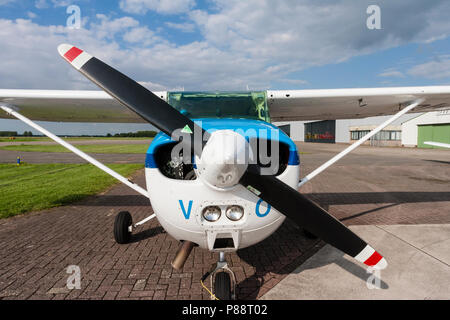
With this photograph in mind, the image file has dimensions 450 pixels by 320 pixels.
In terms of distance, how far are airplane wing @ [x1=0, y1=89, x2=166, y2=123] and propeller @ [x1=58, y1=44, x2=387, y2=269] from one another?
1.23 metres

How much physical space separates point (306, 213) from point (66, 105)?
13.8 feet

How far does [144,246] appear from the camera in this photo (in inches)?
154

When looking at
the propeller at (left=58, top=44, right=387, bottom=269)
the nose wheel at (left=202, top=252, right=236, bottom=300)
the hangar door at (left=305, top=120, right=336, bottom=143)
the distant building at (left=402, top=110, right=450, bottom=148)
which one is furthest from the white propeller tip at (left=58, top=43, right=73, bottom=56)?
the hangar door at (left=305, top=120, right=336, bottom=143)

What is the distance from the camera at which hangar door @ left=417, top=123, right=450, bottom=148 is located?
29922 millimetres

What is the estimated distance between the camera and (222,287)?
238 cm

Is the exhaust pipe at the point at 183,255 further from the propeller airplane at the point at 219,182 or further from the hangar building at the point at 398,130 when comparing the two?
the hangar building at the point at 398,130

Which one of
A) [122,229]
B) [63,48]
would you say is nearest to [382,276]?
[122,229]

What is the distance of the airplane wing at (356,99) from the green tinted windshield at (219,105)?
1.24ft

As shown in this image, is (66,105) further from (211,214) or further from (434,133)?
(434,133)

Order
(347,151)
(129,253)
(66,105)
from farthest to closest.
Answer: (66,105) < (347,151) < (129,253)

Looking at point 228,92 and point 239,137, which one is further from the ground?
point 228,92

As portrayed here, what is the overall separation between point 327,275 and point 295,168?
5.36 feet
